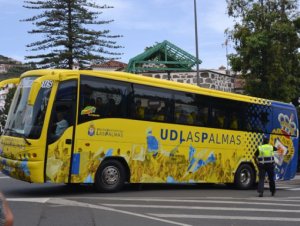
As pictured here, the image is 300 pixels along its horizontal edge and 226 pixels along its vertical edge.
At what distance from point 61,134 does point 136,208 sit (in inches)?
112

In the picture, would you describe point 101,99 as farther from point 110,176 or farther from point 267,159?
point 267,159

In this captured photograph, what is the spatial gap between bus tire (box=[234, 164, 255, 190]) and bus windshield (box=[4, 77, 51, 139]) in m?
7.76

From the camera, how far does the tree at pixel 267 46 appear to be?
25.0m

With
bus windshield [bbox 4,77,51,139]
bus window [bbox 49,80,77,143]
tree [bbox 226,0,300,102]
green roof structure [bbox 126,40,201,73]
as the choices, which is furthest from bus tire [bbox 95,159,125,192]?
green roof structure [bbox 126,40,201,73]

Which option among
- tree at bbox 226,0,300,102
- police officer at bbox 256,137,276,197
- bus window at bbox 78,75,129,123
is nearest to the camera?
bus window at bbox 78,75,129,123

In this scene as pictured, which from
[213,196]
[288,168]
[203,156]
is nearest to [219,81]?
[288,168]

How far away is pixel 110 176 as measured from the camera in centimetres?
1331

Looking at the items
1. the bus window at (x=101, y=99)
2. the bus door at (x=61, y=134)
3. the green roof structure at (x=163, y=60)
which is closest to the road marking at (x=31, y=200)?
the bus door at (x=61, y=134)

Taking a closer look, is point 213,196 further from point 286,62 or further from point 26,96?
point 286,62

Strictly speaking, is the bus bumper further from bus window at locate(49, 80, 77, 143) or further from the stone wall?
the stone wall

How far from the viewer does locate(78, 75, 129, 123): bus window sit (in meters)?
12.7

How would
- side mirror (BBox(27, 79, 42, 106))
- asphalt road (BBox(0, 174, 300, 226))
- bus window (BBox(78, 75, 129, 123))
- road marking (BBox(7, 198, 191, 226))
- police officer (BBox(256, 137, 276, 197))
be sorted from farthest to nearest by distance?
police officer (BBox(256, 137, 276, 197))
bus window (BBox(78, 75, 129, 123))
side mirror (BBox(27, 79, 42, 106))
road marking (BBox(7, 198, 191, 226))
asphalt road (BBox(0, 174, 300, 226))

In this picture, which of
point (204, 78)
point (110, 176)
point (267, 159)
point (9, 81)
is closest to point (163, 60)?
point (204, 78)

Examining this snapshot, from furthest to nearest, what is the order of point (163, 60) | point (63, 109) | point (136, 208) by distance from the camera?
point (163, 60) → point (63, 109) → point (136, 208)
